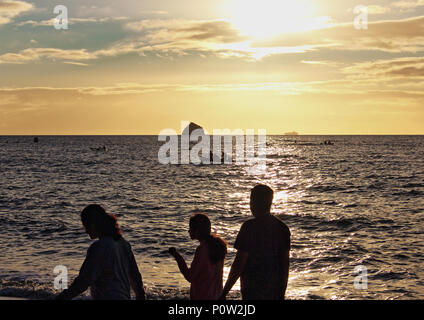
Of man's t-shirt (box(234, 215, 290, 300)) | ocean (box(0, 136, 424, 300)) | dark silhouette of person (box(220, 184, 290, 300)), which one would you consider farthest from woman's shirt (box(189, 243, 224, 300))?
ocean (box(0, 136, 424, 300))

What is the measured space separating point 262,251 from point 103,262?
175 centimetres

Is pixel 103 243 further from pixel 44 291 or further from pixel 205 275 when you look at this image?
pixel 44 291

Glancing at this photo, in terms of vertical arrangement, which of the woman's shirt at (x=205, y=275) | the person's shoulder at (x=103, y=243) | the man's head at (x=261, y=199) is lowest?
the woman's shirt at (x=205, y=275)


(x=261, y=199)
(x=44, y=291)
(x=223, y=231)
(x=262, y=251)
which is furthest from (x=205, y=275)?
(x=223, y=231)

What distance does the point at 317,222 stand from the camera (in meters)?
24.0

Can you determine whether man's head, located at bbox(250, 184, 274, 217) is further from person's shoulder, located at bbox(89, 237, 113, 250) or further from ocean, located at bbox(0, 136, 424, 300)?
ocean, located at bbox(0, 136, 424, 300)

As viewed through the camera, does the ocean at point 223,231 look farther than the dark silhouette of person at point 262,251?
Yes

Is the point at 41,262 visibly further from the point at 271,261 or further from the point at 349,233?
the point at 349,233

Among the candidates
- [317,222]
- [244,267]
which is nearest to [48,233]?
[317,222]

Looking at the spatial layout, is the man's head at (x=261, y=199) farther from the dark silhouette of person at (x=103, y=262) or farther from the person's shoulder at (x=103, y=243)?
the person's shoulder at (x=103, y=243)

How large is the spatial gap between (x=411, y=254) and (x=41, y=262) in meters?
13.0

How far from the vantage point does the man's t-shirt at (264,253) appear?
512cm

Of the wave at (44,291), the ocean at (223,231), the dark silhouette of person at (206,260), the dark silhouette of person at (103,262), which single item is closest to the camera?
the dark silhouette of person at (103,262)

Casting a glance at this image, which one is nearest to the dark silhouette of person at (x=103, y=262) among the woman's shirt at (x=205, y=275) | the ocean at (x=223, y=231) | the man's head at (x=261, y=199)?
the woman's shirt at (x=205, y=275)
